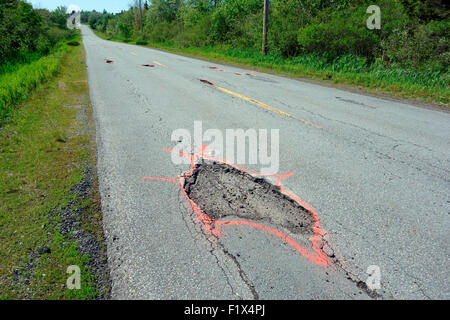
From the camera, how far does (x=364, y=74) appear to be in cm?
1188

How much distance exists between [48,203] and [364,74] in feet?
40.6

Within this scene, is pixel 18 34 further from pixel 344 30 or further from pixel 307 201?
pixel 307 201

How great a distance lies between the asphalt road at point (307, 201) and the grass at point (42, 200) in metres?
0.28

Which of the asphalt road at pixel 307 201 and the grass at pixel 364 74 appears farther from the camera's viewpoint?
the grass at pixel 364 74

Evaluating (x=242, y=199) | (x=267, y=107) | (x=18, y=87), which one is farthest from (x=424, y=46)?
(x=18, y=87)

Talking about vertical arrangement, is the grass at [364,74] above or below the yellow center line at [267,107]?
above

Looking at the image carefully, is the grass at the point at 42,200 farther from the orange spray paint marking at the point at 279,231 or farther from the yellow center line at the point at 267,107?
the yellow center line at the point at 267,107

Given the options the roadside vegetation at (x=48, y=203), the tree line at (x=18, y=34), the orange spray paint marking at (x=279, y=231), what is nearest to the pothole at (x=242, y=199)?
the orange spray paint marking at (x=279, y=231)

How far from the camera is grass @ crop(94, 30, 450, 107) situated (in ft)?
30.5

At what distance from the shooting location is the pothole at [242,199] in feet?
10.1

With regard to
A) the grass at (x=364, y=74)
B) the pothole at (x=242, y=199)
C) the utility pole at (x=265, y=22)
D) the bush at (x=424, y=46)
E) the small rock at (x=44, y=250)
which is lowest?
the small rock at (x=44, y=250)

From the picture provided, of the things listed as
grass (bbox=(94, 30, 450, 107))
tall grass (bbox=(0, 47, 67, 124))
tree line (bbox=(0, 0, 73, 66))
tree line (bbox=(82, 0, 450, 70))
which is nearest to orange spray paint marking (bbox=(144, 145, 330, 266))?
tall grass (bbox=(0, 47, 67, 124))

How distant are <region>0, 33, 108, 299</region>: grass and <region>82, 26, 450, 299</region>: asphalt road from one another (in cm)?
28

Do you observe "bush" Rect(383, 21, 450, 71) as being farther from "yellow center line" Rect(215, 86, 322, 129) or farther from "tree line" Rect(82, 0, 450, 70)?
"yellow center line" Rect(215, 86, 322, 129)
